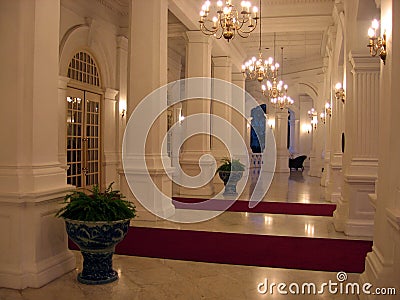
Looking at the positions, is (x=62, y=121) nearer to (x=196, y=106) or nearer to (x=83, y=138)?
(x=83, y=138)

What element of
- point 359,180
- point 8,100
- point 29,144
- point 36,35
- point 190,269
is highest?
point 36,35

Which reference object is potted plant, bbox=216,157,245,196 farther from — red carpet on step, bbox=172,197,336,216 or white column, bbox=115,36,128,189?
white column, bbox=115,36,128,189

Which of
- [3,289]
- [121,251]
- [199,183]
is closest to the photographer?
[3,289]

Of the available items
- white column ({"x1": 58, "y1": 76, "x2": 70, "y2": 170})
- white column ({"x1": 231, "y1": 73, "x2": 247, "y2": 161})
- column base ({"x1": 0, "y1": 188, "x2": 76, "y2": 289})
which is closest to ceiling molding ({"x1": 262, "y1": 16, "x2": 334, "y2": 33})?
white column ({"x1": 231, "y1": 73, "x2": 247, "y2": 161})

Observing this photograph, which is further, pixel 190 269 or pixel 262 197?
pixel 262 197

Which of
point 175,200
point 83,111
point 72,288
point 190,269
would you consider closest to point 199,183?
point 175,200

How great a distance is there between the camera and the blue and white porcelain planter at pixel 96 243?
15.1ft

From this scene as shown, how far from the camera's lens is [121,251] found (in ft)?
20.4

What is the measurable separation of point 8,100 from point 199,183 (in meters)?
7.93

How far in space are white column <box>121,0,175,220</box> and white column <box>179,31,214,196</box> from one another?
3.64m

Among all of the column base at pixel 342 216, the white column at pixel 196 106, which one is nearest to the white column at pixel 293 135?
the white column at pixel 196 106

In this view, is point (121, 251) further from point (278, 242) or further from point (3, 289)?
point (278, 242)

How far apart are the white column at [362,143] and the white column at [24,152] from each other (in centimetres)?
491

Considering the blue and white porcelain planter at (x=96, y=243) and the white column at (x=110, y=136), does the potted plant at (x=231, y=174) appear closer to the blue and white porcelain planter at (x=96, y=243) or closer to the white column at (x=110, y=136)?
the white column at (x=110, y=136)
